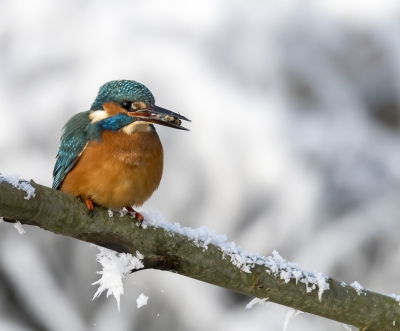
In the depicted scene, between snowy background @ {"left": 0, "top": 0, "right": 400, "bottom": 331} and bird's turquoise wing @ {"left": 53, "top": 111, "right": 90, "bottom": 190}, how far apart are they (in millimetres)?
1683

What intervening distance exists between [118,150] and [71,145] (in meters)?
0.28

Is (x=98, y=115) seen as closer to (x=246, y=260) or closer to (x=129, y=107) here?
(x=129, y=107)

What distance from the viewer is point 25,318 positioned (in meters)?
4.67

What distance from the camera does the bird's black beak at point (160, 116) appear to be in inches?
112

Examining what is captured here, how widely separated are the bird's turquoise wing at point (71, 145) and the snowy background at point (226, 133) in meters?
1.68

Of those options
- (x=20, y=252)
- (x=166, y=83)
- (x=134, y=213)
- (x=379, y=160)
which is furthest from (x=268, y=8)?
(x=134, y=213)

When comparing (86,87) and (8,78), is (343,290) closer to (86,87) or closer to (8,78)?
(86,87)

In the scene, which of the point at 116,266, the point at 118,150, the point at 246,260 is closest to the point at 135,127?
the point at 118,150

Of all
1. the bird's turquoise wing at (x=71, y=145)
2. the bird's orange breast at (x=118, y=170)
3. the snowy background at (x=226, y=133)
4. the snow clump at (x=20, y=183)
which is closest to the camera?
the snow clump at (x=20, y=183)

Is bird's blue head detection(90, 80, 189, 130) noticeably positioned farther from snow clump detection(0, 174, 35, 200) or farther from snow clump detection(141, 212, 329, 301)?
snow clump detection(0, 174, 35, 200)

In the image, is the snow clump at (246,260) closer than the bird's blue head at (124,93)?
Yes

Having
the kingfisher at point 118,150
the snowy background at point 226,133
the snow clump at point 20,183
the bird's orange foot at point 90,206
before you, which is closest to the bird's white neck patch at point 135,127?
the kingfisher at point 118,150

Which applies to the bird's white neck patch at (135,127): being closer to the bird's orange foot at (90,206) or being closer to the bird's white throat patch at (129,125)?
the bird's white throat patch at (129,125)

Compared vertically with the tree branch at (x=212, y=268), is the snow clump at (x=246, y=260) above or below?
above
